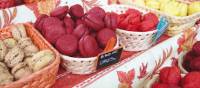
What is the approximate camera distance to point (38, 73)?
2.19 ft

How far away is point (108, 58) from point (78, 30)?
123mm

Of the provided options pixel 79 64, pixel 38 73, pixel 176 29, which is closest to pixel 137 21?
pixel 176 29

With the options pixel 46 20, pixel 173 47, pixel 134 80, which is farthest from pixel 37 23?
pixel 173 47

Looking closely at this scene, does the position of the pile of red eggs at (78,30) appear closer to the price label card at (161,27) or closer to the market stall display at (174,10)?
the price label card at (161,27)

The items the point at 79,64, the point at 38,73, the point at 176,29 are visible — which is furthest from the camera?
the point at 176,29

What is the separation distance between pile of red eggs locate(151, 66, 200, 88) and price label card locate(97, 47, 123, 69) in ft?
0.49

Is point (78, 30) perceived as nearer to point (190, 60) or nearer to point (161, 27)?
point (161, 27)

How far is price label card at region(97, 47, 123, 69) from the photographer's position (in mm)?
800

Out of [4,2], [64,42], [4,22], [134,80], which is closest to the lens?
[64,42]

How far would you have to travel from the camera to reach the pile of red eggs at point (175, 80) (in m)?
0.84

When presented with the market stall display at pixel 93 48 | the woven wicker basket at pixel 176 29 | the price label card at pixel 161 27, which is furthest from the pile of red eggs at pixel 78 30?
the woven wicker basket at pixel 176 29

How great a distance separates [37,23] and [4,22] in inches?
8.5

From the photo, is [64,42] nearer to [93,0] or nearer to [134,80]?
[134,80]

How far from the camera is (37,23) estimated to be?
89 centimetres
